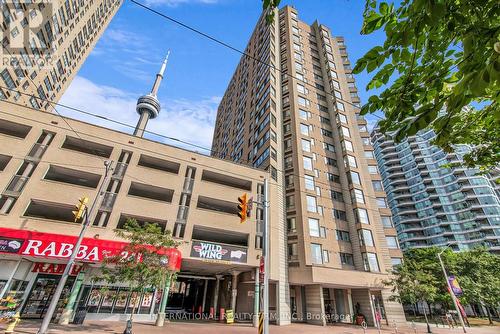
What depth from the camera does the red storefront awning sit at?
55.1 feet

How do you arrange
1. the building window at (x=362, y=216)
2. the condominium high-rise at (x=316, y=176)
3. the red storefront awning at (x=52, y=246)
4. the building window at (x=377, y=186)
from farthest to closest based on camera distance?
1. the building window at (x=377, y=186)
2. the building window at (x=362, y=216)
3. the condominium high-rise at (x=316, y=176)
4. the red storefront awning at (x=52, y=246)

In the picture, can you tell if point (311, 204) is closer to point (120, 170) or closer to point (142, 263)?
point (142, 263)

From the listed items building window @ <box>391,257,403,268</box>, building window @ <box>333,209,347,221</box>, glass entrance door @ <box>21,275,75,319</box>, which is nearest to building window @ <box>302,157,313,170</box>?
building window @ <box>333,209,347,221</box>

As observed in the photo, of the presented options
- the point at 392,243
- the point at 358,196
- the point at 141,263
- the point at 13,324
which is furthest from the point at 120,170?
the point at 392,243

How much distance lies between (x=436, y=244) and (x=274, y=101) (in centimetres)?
7046

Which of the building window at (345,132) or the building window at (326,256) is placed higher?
the building window at (345,132)

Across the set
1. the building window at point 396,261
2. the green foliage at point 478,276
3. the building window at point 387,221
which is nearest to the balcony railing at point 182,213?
the building window at point 396,261

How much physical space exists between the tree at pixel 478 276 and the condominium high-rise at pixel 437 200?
31.4 metres

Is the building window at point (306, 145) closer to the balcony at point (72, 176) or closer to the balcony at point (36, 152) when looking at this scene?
the balcony at point (72, 176)

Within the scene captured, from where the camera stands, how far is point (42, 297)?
19.3 m

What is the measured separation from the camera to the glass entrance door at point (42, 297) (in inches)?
730

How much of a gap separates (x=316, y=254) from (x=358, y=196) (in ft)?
36.0

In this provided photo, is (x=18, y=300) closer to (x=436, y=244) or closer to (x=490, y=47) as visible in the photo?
(x=490, y=47)

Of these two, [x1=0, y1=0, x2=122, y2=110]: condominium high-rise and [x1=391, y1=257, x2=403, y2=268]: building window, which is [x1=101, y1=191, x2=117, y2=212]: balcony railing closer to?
[x1=0, y1=0, x2=122, y2=110]: condominium high-rise
